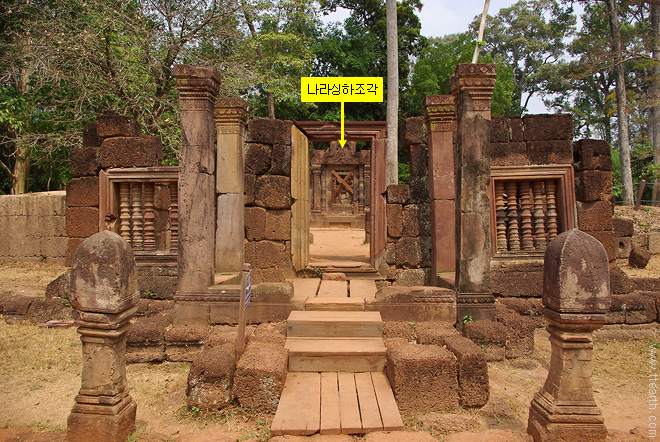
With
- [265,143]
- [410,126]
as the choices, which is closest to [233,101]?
[265,143]

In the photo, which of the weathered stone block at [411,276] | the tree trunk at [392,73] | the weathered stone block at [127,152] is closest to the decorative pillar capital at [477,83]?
the weathered stone block at [411,276]

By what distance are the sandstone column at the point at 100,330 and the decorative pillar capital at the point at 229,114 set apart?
115 inches

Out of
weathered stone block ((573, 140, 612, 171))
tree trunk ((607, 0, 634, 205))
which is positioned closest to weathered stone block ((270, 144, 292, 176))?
weathered stone block ((573, 140, 612, 171))

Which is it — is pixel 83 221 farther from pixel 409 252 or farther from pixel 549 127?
pixel 549 127

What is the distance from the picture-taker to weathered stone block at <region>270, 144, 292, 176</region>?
19.6 feet

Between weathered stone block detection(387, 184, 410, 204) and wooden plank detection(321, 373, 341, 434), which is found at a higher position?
weathered stone block detection(387, 184, 410, 204)

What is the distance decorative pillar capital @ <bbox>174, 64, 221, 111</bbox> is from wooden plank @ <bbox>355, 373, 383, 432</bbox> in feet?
12.6

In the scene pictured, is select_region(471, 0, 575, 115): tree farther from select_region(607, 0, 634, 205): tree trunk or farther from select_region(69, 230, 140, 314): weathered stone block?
select_region(69, 230, 140, 314): weathered stone block

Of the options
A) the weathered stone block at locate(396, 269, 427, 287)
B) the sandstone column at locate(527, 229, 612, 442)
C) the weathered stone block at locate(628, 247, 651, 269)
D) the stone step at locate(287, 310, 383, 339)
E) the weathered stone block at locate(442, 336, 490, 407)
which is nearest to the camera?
the sandstone column at locate(527, 229, 612, 442)

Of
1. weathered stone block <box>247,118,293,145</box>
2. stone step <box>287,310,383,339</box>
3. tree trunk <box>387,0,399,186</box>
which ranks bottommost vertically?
stone step <box>287,310,383,339</box>

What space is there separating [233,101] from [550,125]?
4973mm

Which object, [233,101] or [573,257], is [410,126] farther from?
[573,257]

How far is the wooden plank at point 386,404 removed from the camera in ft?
10.9

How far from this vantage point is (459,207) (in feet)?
16.9
